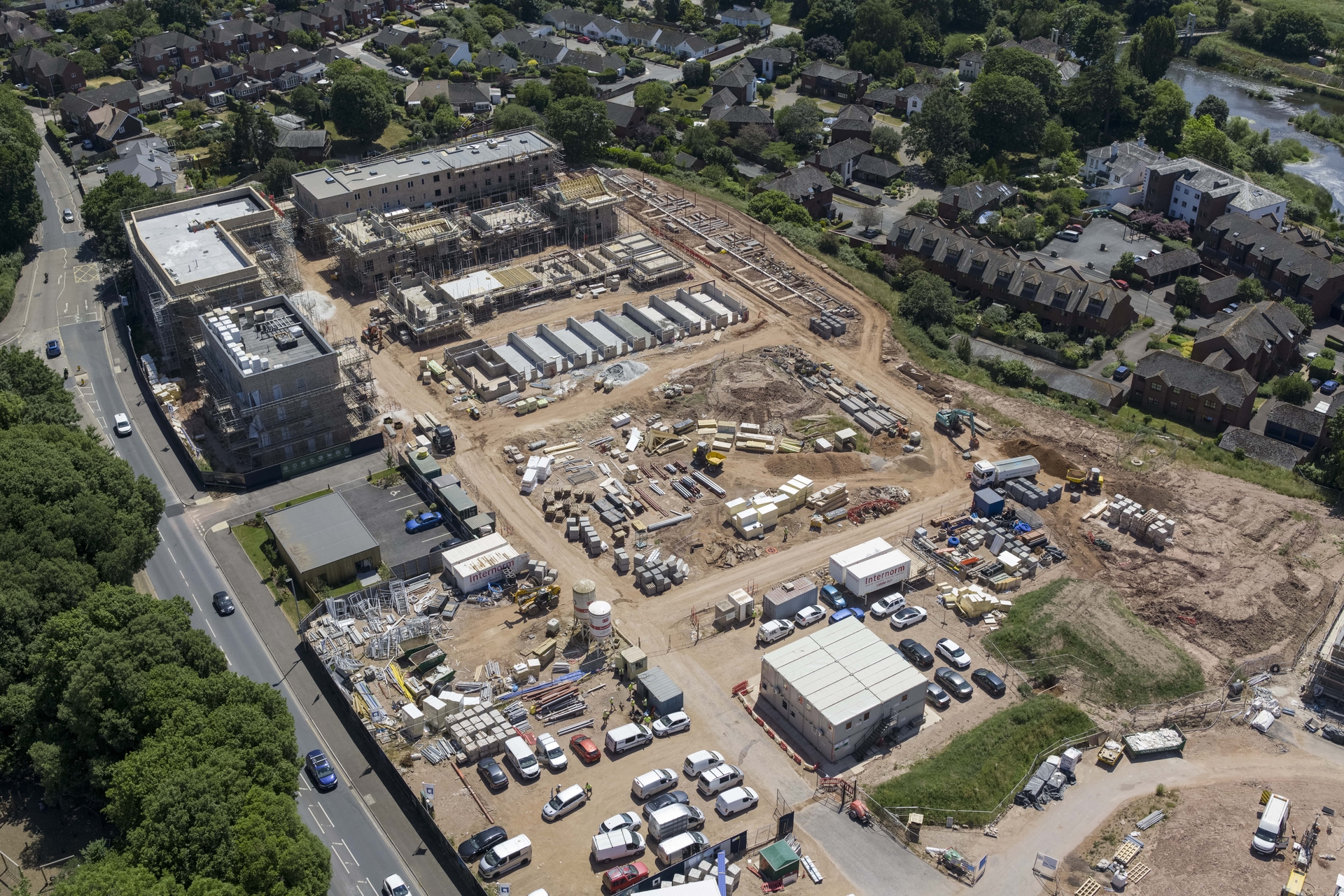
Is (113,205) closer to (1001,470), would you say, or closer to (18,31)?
(18,31)

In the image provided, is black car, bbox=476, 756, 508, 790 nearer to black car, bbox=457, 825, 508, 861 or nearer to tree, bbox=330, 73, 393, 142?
black car, bbox=457, 825, 508, 861

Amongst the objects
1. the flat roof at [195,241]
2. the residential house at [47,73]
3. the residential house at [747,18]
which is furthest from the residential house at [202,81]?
the residential house at [747,18]

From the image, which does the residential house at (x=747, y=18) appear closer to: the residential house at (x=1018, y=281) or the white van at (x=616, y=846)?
the residential house at (x=1018, y=281)

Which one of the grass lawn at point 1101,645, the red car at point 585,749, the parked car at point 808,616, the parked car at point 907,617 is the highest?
the grass lawn at point 1101,645

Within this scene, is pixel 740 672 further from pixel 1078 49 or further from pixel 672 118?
pixel 1078 49

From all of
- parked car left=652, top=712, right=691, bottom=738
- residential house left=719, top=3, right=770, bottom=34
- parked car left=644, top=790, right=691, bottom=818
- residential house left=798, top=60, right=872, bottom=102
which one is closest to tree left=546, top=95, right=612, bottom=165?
residential house left=798, top=60, right=872, bottom=102

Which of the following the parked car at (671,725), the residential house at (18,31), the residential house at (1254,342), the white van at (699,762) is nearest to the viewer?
the white van at (699,762)

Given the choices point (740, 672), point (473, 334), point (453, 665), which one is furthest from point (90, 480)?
point (740, 672)
